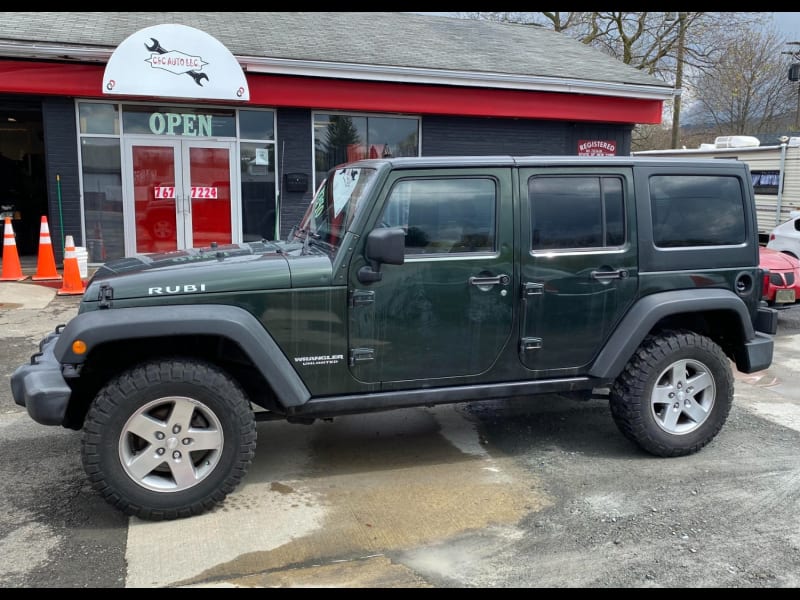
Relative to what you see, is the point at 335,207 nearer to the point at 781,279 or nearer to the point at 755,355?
the point at 755,355

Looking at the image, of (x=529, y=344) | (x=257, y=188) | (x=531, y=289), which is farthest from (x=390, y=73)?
(x=529, y=344)

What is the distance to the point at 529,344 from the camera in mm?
4227

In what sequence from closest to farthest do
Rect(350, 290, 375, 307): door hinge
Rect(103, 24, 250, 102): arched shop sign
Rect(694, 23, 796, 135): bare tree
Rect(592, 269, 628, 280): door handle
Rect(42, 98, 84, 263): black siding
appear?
Rect(350, 290, 375, 307): door hinge < Rect(592, 269, 628, 280): door handle < Rect(103, 24, 250, 102): arched shop sign < Rect(42, 98, 84, 263): black siding < Rect(694, 23, 796, 135): bare tree

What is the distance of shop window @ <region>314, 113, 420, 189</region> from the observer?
41.7 feet

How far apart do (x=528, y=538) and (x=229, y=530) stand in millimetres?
1560

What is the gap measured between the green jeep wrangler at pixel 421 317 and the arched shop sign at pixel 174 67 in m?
7.01

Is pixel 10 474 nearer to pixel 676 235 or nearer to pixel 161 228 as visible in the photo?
pixel 676 235

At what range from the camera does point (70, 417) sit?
12.6ft

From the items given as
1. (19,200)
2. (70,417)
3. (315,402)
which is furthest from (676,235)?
(19,200)

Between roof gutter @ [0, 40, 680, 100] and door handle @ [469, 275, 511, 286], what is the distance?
27.7 feet

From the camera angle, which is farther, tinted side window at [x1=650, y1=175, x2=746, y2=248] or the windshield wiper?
tinted side window at [x1=650, y1=175, x2=746, y2=248]

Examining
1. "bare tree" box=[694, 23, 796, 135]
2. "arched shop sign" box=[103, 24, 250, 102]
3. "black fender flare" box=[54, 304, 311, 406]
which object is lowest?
"black fender flare" box=[54, 304, 311, 406]

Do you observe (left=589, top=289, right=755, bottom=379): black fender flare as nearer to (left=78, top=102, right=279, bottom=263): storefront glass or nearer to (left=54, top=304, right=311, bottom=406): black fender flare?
(left=54, top=304, right=311, bottom=406): black fender flare


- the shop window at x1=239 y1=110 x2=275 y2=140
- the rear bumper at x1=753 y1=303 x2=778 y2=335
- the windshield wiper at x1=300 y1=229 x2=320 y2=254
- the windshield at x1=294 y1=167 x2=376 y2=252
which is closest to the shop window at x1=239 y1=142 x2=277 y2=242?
the shop window at x1=239 y1=110 x2=275 y2=140
